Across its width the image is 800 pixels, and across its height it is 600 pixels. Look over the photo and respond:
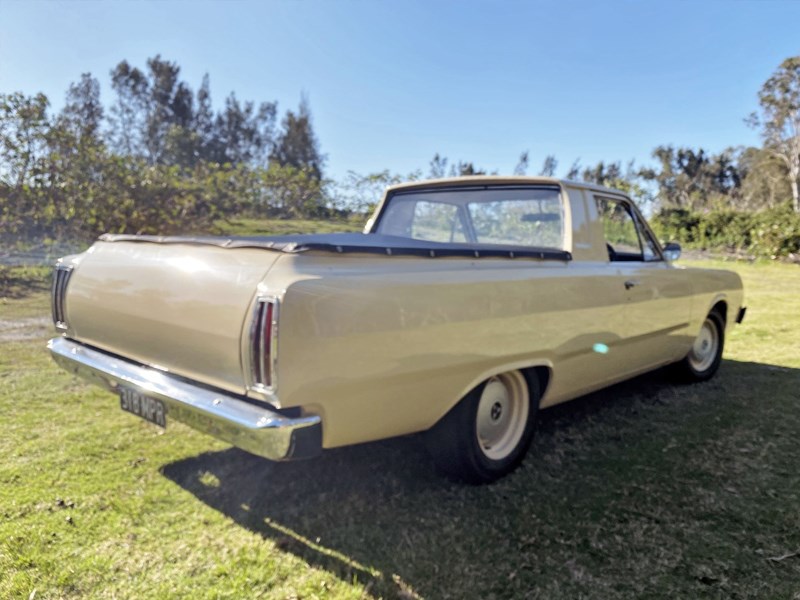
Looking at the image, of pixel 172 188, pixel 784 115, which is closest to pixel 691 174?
pixel 784 115

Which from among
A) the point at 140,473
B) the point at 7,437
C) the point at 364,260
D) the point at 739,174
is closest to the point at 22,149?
the point at 7,437

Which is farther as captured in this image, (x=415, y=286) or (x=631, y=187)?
(x=631, y=187)

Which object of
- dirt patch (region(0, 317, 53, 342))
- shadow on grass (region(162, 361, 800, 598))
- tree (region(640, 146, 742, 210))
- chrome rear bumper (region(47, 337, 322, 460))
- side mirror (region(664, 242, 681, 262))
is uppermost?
tree (region(640, 146, 742, 210))

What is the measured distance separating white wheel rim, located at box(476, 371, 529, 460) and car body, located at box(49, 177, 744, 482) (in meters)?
0.01

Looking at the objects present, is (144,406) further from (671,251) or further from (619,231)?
(671,251)

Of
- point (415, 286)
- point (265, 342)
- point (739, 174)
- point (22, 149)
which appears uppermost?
point (739, 174)

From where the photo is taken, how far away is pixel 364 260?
2.36 m

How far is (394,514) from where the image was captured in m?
2.64

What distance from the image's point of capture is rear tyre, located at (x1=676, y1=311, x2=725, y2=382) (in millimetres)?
5105

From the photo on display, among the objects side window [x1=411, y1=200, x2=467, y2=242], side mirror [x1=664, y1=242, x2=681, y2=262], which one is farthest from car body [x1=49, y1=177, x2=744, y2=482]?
side mirror [x1=664, y1=242, x2=681, y2=262]

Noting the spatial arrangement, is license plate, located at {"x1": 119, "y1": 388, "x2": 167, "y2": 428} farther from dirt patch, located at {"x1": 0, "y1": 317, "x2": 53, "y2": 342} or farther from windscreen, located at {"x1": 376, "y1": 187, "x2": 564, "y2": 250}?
dirt patch, located at {"x1": 0, "y1": 317, "x2": 53, "y2": 342}

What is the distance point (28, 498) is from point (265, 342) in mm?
1631

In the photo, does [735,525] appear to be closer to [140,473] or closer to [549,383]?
[549,383]

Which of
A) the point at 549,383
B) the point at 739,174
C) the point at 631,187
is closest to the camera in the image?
the point at 549,383
